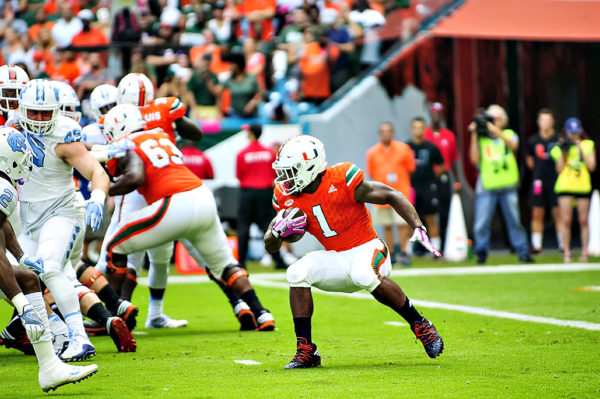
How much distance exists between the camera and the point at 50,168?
707 cm

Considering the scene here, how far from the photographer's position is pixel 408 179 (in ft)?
48.5

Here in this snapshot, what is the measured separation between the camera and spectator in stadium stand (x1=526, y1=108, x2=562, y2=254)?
15.3 m

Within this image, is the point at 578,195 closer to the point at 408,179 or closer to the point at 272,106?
the point at 408,179

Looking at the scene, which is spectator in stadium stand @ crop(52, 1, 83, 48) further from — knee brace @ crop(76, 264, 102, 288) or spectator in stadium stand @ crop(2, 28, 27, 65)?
knee brace @ crop(76, 264, 102, 288)

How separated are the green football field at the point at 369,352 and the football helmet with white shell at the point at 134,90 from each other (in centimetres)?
196

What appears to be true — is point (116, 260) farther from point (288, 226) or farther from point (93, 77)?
→ point (93, 77)

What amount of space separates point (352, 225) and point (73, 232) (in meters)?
1.95

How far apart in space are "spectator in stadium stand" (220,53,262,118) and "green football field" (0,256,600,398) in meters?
5.00

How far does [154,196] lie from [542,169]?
8.88 m

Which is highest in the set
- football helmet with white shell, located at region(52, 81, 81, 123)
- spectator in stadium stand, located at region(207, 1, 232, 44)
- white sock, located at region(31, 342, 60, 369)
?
football helmet with white shell, located at region(52, 81, 81, 123)

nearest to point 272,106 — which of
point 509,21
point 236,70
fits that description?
point 236,70

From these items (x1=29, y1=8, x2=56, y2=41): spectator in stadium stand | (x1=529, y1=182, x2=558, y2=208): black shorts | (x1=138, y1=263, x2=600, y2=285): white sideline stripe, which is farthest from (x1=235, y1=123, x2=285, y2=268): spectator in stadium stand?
(x1=29, y1=8, x2=56, y2=41): spectator in stadium stand

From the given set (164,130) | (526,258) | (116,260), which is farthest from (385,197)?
(526,258)

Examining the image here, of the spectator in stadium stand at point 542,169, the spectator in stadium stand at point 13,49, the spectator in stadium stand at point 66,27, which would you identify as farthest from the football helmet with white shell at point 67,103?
the spectator in stadium stand at point 66,27
